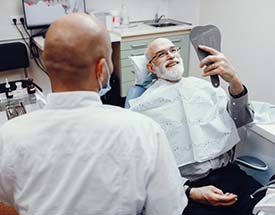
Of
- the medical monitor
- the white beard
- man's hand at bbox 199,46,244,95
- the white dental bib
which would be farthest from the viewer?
the medical monitor

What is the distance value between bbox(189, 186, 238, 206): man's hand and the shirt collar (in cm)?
83

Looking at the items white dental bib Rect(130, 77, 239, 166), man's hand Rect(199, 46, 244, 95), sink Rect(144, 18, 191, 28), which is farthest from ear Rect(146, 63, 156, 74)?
sink Rect(144, 18, 191, 28)

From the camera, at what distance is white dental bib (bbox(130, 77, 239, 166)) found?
63.7 inches

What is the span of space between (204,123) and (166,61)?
1.43 ft

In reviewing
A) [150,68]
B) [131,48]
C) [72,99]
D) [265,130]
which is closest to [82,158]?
[72,99]

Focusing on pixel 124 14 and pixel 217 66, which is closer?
pixel 217 66

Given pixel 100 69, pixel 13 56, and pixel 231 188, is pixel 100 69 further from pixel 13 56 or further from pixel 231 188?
pixel 13 56

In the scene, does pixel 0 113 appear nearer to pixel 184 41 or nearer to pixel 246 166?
pixel 246 166

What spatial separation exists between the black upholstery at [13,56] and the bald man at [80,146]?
2598 mm

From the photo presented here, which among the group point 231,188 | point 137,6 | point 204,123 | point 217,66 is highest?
point 137,6

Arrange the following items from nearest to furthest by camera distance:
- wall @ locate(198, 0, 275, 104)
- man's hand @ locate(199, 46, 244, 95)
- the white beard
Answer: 1. man's hand @ locate(199, 46, 244, 95)
2. the white beard
3. wall @ locate(198, 0, 275, 104)

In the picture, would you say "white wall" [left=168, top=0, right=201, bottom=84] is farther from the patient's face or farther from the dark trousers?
the dark trousers

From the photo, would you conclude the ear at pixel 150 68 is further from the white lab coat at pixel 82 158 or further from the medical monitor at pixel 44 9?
the medical monitor at pixel 44 9

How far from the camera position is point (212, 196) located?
1402mm
